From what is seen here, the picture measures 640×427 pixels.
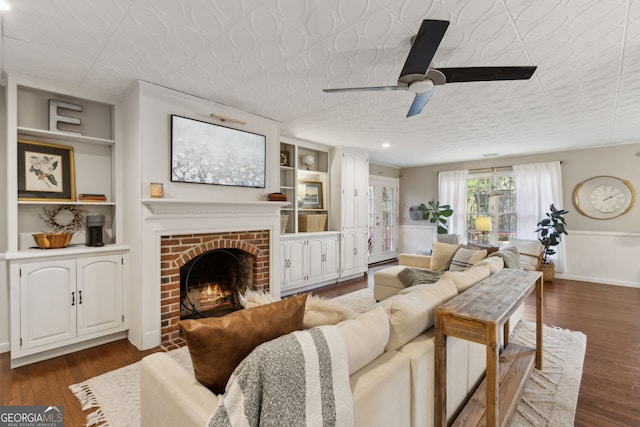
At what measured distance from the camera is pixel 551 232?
211 inches

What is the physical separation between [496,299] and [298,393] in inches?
53.8

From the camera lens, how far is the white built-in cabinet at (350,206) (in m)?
5.23

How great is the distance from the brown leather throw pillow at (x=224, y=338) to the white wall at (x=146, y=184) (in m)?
2.00

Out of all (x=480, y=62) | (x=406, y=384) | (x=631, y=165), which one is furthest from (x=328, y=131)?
(x=631, y=165)

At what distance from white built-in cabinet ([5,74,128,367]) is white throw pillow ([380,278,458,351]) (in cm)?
267

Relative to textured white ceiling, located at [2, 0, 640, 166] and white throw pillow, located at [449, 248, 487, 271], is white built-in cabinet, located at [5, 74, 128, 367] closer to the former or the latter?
textured white ceiling, located at [2, 0, 640, 166]

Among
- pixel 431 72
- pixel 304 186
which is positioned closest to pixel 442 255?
pixel 304 186

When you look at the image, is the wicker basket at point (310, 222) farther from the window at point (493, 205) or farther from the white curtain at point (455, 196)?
the window at point (493, 205)

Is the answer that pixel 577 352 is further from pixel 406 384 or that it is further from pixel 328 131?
pixel 328 131

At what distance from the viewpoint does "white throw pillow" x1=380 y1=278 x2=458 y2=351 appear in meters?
1.43

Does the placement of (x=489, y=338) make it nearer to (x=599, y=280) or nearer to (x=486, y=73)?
(x=486, y=73)

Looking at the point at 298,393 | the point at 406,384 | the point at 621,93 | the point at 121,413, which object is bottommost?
the point at 121,413

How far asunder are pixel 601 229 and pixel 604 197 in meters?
0.55

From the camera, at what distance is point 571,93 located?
113 inches
